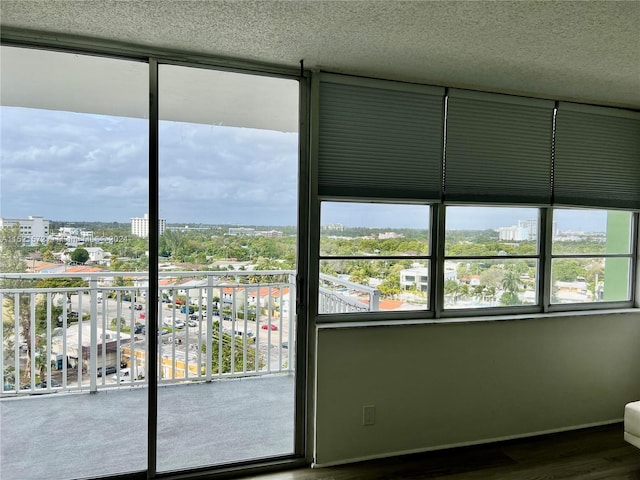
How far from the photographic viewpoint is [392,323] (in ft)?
9.27

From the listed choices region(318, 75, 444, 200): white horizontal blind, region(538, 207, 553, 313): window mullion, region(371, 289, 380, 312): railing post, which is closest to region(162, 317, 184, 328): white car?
region(371, 289, 380, 312): railing post

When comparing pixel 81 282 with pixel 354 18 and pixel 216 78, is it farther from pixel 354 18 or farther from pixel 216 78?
pixel 354 18

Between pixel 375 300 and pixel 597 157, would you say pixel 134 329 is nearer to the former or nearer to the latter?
pixel 375 300

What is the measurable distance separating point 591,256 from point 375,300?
1.96 m

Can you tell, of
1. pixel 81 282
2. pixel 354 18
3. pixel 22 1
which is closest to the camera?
pixel 22 1

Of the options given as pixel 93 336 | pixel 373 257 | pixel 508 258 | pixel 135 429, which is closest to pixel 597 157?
pixel 508 258

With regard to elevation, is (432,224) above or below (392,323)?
above

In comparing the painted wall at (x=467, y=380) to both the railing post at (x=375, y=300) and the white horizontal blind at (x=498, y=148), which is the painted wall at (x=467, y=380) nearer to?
the railing post at (x=375, y=300)

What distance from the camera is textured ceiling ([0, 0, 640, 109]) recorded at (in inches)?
73.9

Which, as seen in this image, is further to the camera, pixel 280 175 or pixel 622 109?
pixel 622 109

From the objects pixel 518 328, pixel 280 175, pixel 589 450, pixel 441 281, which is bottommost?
pixel 589 450

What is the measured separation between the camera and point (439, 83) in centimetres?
289

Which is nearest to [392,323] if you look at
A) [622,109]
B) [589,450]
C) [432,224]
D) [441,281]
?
[441,281]

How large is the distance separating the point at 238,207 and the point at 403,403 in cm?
178
